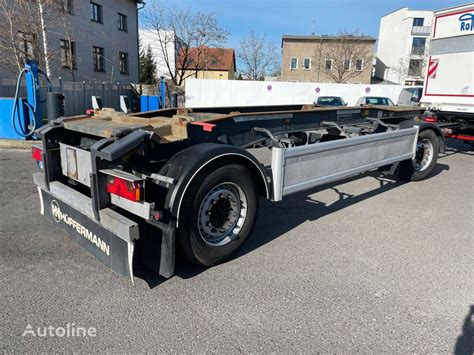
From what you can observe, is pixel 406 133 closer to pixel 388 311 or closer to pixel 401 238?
pixel 401 238

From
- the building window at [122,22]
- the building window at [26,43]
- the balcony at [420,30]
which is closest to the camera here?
the building window at [26,43]

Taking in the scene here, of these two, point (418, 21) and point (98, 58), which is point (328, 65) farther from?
point (98, 58)

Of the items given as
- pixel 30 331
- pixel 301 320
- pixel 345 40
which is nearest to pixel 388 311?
pixel 301 320

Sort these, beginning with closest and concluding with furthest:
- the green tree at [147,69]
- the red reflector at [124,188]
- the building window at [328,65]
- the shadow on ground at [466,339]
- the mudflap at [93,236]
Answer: the shadow on ground at [466,339]
the red reflector at [124,188]
the mudflap at [93,236]
the green tree at [147,69]
the building window at [328,65]

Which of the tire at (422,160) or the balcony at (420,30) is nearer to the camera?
the tire at (422,160)

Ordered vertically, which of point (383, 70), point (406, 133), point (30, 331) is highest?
point (383, 70)

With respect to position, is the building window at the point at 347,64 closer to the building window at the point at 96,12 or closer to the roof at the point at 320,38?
the roof at the point at 320,38

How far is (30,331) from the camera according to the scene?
2676 millimetres

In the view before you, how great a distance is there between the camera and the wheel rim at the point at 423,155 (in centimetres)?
696

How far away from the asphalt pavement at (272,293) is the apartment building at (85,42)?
15911mm

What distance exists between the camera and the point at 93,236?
3.33 metres

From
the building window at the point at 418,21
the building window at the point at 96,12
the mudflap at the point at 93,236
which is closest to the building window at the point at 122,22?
the building window at the point at 96,12

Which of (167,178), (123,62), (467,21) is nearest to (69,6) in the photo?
(123,62)

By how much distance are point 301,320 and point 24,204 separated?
4.43 metres
